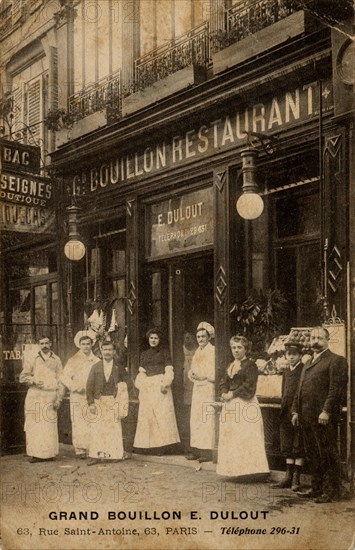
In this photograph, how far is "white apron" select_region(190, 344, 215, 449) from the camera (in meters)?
6.24

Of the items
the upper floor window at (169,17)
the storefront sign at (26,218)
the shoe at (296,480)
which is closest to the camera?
the shoe at (296,480)

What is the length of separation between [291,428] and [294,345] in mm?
669

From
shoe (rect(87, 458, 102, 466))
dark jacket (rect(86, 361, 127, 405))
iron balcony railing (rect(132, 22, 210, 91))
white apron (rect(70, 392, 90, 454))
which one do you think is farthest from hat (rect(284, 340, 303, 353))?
iron balcony railing (rect(132, 22, 210, 91))

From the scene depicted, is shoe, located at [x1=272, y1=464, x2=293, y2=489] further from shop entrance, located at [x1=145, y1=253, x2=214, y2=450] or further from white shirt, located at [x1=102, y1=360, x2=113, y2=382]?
white shirt, located at [x1=102, y1=360, x2=113, y2=382]

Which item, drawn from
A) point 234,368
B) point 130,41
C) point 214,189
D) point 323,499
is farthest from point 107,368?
point 130,41

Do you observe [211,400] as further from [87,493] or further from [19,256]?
[19,256]

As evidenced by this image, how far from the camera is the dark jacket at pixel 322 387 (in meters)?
4.85

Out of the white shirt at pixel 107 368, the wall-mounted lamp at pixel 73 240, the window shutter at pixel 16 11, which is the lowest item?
the white shirt at pixel 107 368

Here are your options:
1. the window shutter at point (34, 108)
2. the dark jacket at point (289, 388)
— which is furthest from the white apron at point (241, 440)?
the window shutter at point (34, 108)

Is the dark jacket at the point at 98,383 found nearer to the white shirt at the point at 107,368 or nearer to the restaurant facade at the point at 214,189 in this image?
the white shirt at the point at 107,368

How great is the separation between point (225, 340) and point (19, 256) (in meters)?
3.17

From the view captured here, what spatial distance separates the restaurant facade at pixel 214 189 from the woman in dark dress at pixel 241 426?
0.17m

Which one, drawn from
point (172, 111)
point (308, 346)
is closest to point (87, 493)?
point (308, 346)

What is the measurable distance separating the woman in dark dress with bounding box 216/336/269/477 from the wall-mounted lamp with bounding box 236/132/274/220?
113 cm
